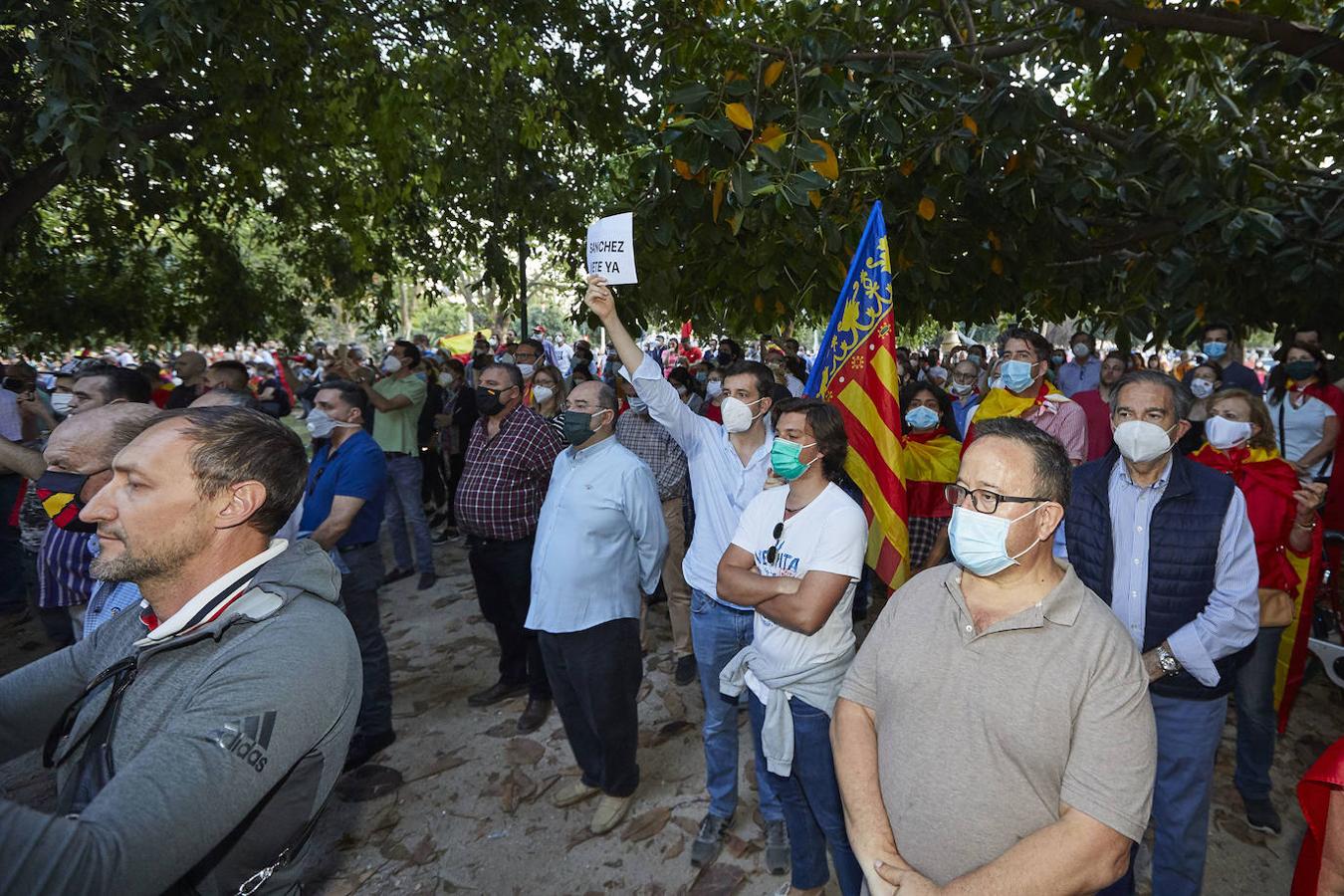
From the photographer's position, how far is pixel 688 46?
6473 millimetres

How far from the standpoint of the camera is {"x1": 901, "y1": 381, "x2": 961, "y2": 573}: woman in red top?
5.79 meters

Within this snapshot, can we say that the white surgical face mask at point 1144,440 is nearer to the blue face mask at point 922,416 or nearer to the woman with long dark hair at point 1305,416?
the blue face mask at point 922,416

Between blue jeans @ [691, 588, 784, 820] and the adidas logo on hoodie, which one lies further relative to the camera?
blue jeans @ [691, 588, 784, 820]

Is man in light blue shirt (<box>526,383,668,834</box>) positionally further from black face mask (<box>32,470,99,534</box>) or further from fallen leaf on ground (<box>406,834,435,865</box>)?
black face mask (<box>32,470,99,534</box>)

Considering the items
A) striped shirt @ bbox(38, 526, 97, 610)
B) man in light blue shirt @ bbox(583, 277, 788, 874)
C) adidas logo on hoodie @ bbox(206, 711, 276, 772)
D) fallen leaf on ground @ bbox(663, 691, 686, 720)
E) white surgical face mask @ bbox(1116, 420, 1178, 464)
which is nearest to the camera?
adidas logo on hoodie @ bbox(206, 711, 276, 772)

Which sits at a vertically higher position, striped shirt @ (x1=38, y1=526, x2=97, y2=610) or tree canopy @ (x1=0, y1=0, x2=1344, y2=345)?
tree canopy @ (x1=0, y1=0, x2=1344, y2=345)

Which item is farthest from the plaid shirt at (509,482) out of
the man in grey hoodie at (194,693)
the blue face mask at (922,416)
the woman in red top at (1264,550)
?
the woman in red top at (1264,550)

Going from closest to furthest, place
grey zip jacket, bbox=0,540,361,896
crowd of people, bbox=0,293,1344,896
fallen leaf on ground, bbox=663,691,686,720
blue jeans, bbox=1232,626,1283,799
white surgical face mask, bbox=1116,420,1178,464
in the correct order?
grey zip jacket, bbox=0,540,361,896 < crowd of people, bbox=0,293,1344,896 < white surgical face mask, bbox=1116,420,1178,464 < blue jeans, bbox=1232,626,1283,799 < fallen leaf on ground, bbox=663,691,686,720

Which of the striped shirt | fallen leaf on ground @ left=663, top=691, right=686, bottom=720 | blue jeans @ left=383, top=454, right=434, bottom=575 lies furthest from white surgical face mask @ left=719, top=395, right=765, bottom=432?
blue jeans @ left=383, top=454, right=434, bottom=575

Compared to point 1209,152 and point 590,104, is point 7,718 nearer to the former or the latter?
point 590,104

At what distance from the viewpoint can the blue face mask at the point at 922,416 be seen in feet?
19.7

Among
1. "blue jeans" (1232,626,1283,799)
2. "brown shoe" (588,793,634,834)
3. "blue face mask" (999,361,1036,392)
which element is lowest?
"brown shoe" (588,793,634,834)

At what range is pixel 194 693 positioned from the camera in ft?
5.01

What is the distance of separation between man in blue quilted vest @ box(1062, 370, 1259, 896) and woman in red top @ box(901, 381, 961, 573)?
2.36m
